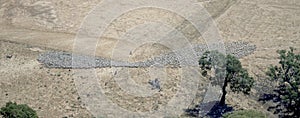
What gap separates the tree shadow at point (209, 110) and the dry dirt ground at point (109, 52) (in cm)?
171

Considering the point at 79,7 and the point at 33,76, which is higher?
the point at 79,7

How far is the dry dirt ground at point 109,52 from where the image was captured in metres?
65.8

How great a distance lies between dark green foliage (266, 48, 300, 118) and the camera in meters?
57.2

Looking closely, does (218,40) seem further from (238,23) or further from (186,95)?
(186,95)

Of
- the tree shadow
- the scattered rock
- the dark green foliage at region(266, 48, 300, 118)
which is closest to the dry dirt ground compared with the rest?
the scattered rock

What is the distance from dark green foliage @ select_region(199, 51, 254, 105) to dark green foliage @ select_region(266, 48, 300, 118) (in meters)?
4.78

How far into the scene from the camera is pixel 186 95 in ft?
219

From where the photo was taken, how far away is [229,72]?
2404 inches

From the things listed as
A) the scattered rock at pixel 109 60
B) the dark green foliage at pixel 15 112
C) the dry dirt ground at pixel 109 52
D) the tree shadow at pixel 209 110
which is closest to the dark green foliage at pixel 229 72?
the tree shadow at pixel 209 110

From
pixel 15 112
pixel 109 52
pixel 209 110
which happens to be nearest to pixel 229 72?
pixel 209 110

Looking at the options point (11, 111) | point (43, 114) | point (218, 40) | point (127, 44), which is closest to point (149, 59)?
point (127, 44)

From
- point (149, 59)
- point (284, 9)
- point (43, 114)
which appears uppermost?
point (284, 9)

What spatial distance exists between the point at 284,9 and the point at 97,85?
44882 mm

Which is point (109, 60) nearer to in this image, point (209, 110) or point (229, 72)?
point (209, 110)
